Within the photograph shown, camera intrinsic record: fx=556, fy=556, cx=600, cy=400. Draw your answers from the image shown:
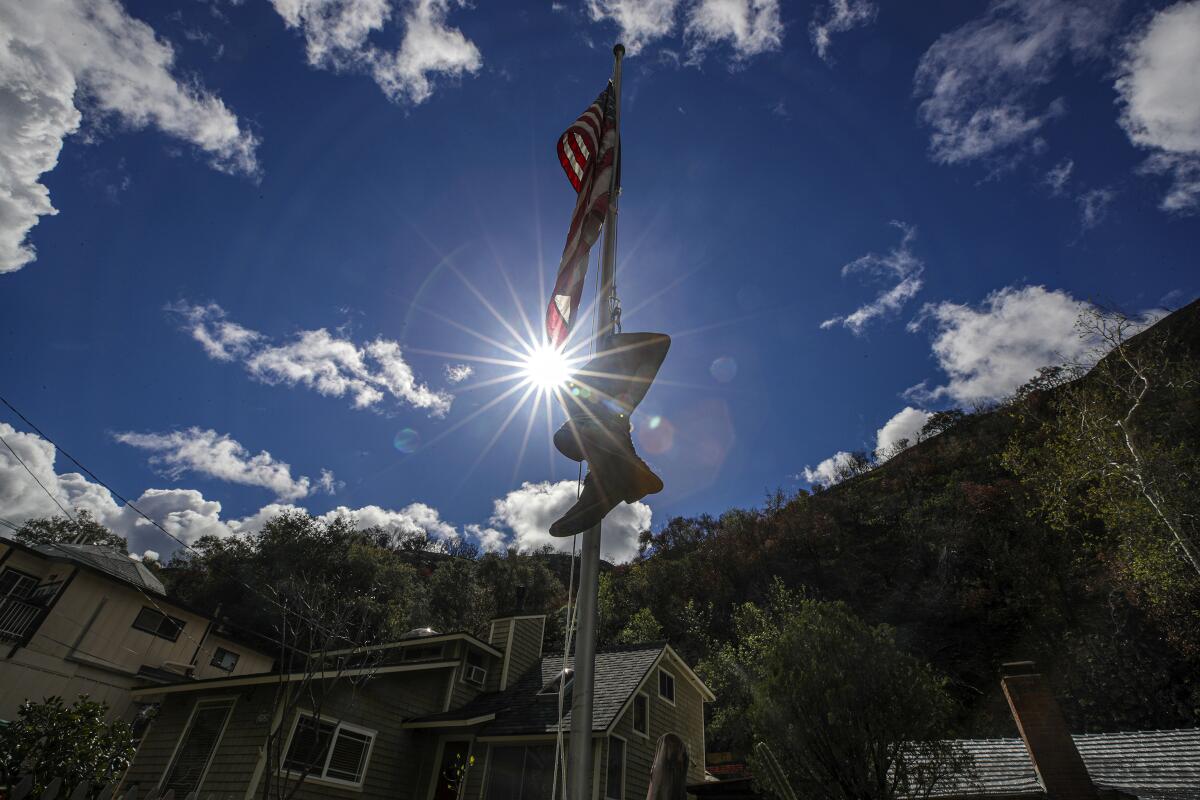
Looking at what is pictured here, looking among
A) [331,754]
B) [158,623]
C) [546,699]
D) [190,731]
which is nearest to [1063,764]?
[546,699]

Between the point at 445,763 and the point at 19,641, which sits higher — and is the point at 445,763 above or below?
below

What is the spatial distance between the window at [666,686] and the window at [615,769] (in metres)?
2.95

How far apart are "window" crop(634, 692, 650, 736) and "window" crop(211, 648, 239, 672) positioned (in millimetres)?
20843

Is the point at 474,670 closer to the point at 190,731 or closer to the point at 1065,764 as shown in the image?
the point at 190,731

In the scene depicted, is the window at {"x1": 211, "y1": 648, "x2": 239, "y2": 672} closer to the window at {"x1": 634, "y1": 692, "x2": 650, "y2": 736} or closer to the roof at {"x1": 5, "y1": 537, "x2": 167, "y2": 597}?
the roof at {"x1": 5, "y1": 537, "x2": 167, "y2": 597}

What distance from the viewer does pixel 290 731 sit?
11.8m

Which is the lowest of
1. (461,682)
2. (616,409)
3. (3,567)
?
(616,409)

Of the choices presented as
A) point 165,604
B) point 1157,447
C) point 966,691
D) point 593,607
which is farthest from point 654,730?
point 966,691

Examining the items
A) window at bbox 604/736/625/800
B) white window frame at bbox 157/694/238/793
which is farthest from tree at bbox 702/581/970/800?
white window frame at bbox 157/694/238/793

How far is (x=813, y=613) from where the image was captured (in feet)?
41.2

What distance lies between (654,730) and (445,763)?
5743 millimetres

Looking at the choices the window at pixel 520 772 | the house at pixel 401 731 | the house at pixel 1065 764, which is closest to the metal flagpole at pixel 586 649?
the house at pixel 401 731

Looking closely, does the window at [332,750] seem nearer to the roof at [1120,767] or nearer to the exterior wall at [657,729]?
the exterior wall at [657,729]

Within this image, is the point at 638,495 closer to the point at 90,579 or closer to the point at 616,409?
the point at 616,409
